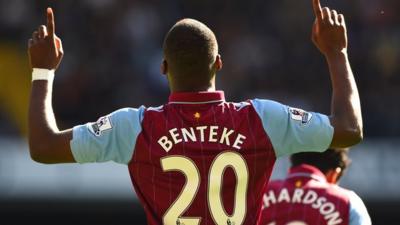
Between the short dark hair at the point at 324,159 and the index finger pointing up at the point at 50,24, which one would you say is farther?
the short dark hair at the point at 324,159

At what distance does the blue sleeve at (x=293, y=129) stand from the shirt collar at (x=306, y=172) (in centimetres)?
193

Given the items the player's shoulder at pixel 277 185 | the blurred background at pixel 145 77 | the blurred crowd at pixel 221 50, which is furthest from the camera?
the blurred crowd at pixel 221 50

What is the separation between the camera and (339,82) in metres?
3.66

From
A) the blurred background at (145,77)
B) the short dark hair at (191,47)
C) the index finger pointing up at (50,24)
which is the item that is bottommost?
the blurred background at (145,77)

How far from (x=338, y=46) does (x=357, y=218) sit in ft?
5.27

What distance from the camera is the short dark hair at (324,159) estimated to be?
5770mm

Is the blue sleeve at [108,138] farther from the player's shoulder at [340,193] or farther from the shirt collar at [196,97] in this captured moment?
the player's shoulder at [340,193]

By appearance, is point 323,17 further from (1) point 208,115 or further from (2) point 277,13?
(2) point 277,13

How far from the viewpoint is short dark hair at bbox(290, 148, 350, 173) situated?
5770 mm

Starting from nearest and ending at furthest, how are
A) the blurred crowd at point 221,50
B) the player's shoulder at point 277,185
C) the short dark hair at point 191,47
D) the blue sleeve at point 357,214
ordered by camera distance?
1. the short dark hair at point 191,47
2. the blue sleeve at point 357,214
3. the player's shoulder at point 277,185
4. the blurred crowd at point 221,50

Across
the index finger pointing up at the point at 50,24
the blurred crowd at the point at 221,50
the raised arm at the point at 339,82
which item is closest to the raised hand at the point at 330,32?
the raised arm at the point at 339,82

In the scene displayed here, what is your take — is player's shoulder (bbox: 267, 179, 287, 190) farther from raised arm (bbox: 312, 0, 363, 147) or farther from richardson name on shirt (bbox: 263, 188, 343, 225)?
raised arm (bbox: 312, 0, 363, 147)

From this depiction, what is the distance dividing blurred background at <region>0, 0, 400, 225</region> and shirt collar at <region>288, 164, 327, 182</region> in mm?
6351

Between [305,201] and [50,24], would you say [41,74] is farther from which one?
[305,201]
